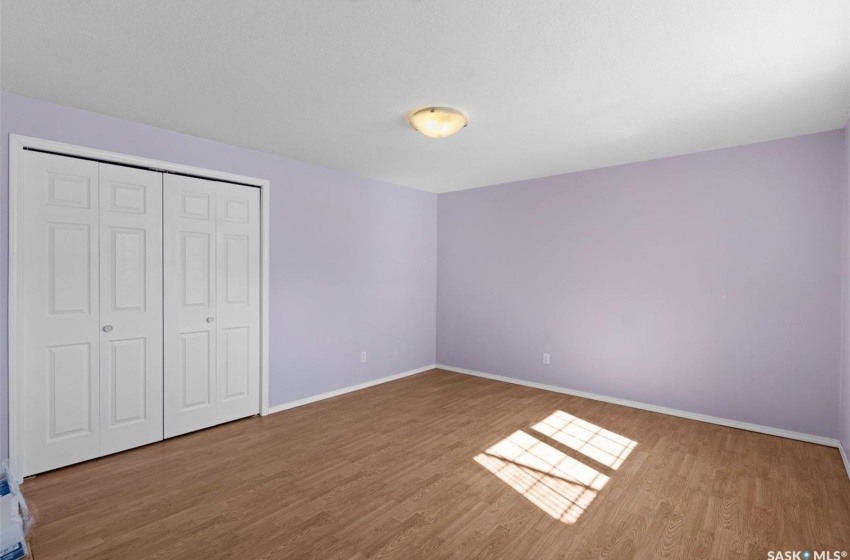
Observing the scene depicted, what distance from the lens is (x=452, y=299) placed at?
18.8 ft

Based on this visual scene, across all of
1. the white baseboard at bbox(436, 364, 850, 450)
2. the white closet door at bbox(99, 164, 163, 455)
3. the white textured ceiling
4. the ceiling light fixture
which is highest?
the white textured ceiling

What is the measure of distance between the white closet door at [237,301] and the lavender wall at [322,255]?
6.7 inches

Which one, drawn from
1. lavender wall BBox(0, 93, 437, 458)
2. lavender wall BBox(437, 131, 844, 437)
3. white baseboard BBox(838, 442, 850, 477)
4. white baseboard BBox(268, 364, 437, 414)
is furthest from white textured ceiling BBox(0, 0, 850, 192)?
white baseboard BBox(268, 364, 437, 414)

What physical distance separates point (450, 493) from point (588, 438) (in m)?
1.49

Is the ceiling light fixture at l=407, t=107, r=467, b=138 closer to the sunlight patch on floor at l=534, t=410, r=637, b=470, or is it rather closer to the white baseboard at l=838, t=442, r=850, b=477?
the sunlight patch on floor at l=534, t=410, r=637, b=470

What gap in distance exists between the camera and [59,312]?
109 inches

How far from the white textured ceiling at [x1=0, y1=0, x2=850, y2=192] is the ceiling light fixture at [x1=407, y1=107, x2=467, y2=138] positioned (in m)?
0.10

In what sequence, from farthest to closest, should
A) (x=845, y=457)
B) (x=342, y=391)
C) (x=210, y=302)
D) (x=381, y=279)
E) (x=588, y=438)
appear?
(x=381, y=279) → (x=342, y=391) → (x=210, y=302) → (x=588, y=438) → (x=845, y=457)

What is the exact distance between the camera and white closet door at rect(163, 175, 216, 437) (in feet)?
10.8

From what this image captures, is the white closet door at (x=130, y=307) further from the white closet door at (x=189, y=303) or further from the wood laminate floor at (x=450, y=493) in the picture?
the wood laminate floor at (x=450, y=493)

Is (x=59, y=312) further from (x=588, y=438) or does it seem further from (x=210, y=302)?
(x=588, y=438)

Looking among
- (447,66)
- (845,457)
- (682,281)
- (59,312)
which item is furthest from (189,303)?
(845,457)

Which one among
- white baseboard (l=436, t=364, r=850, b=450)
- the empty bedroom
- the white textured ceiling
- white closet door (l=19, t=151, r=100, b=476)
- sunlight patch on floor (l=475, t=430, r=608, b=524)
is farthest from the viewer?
white baseboard (l=436, t=364, r=850, b=450)

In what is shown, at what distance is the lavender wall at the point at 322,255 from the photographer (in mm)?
2820
